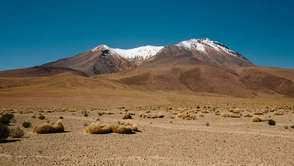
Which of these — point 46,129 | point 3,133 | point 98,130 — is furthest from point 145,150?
point 46,129

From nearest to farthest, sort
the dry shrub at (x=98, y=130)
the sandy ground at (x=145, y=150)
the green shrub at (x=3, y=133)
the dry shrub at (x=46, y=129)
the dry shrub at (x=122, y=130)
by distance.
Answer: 1. the sandy ground at (x=145, y=150)
2. the green shrub at (x=3, y=133)
3. the dry shrub at (x=46, y=129)
4. the dry shrub at (x=98, y=130)
5. the dry shrub at (x=122, y=130)

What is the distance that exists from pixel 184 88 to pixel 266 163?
157 metres

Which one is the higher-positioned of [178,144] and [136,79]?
[136,79]

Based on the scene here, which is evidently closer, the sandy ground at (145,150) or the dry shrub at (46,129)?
the sandy ground at (145,150)

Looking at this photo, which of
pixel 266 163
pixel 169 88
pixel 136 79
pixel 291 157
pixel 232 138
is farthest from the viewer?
pixel 136 79

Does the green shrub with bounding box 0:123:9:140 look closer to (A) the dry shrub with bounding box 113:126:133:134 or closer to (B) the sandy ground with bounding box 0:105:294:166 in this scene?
(B) the sandy ground with bounding box 0:105:294:166

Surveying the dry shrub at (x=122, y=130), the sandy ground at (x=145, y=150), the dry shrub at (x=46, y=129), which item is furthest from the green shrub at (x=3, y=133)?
the dry shrub at (x=122, y=130)

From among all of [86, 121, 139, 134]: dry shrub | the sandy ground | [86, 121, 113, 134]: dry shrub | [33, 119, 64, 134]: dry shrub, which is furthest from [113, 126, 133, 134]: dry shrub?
[33, 119, 64, 134]: dry shrub

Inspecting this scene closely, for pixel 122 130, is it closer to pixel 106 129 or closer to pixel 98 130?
pixel 106 129

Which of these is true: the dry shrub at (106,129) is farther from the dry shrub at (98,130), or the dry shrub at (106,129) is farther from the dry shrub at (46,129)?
the dry shrub at (46,129)

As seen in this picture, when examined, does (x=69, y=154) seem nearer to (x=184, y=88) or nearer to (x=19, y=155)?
(x=19, y=155)

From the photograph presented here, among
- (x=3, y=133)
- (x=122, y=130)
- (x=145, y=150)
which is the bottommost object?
(x=145, y=150)

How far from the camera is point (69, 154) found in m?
13.3

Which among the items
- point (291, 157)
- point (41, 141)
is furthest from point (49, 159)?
point (291, 157)
